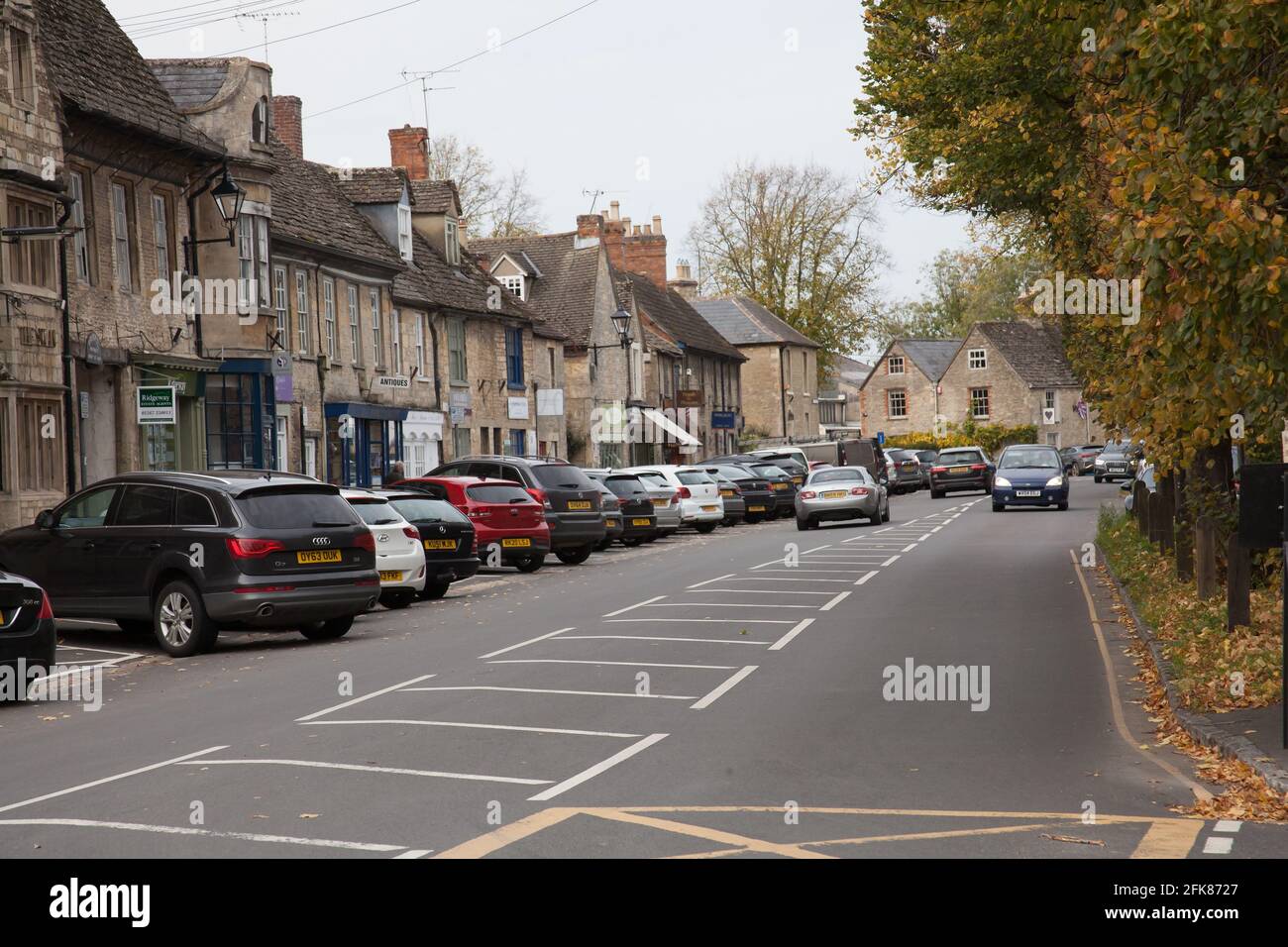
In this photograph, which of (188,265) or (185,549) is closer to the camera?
(185,549)

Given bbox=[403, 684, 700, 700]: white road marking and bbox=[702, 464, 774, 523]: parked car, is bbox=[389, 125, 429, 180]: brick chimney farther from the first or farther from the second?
bbox=[403, 684, 700, 700]: white road marking

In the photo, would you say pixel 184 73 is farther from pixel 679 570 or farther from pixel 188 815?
pixel 188 815

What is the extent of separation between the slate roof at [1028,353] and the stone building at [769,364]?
16.5 meters

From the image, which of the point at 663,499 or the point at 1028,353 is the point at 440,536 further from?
the point at 1028,353

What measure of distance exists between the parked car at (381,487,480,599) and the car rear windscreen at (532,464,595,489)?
6276 millimetres

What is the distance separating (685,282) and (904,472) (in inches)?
1207

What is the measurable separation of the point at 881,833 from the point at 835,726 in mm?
3583

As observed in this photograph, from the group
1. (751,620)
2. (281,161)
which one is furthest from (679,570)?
(281,161)

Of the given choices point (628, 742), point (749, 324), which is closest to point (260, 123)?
point (628, 742)

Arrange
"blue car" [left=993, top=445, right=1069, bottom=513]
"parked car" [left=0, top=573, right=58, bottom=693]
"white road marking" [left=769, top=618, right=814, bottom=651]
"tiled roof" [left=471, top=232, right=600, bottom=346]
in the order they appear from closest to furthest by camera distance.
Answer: "parked car" [left=0, top=573, right=58, bottom=693]
"white road marking" [left=769, top=618, right=814, bottom=651]
"blue car" [left=993, top=445, right=1069, bottom=513]
"tiled roof" [left=471, top=232, right=600, bottom=346]

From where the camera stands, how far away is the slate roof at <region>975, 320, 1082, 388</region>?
4441 inches

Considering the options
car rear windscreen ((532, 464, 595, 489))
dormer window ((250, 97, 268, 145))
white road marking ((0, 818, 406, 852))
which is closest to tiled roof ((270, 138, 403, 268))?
dormer window ((250, 97, 268, 145))

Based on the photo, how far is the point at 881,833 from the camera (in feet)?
26.3

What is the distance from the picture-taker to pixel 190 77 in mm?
36219
